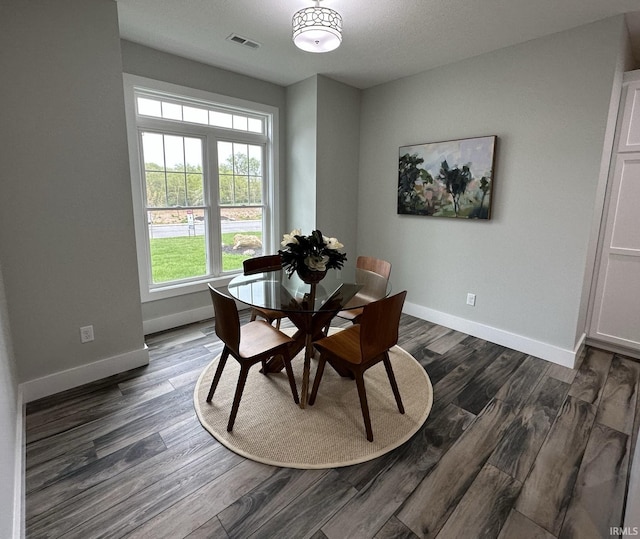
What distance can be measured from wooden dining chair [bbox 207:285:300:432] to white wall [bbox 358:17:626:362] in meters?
2.13

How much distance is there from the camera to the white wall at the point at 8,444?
4.21 feet

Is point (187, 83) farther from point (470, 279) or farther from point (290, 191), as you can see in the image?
point (470, 279)

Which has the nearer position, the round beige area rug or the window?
the round beige area rug

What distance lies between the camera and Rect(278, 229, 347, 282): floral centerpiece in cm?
226

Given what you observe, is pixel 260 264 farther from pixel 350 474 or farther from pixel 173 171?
pixel 350 474

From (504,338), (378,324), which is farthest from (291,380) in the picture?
(504,338)

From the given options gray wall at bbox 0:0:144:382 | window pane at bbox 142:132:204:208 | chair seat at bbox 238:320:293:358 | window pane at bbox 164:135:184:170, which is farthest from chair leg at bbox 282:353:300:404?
window pane at bbox 164:135:184:170

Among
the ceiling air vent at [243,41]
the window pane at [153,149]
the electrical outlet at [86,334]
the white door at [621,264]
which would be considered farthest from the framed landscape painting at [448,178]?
the electrical outlet at [86,334]

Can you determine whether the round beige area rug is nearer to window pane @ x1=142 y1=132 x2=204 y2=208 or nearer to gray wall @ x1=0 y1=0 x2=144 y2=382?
gray wall @ x1=0 y1=0 x2=144 y2=382

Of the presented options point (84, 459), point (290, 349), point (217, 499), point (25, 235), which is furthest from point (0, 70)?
point (217, 499)

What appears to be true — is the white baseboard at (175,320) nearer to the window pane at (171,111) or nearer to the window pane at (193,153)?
the window pane at (193,153)

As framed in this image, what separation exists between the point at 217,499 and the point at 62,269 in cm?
185

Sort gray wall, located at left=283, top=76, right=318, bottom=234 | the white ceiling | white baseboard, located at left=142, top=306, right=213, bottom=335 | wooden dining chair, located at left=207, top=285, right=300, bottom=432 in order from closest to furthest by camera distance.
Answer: wooden dining chair, located at left=207, top=285, right=300, bottom=432, the white ceiling, white baseboard, located at left=142, top=306, right=213, bottom=335, gray wall, located at left=283, top=76, right=318, bottom=234

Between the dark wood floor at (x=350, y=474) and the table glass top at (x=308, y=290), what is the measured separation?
84 centimetres
